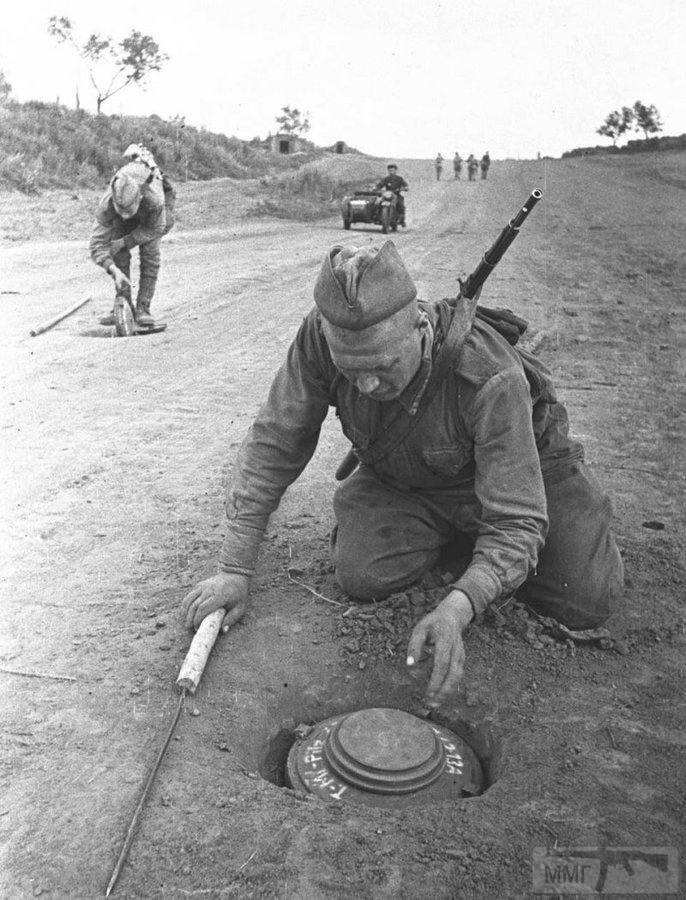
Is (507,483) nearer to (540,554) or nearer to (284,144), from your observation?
(540,554)

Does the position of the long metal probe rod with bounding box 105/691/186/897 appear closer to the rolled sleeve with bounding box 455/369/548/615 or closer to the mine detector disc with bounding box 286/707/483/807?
the mine detector disc with bounding box 286/707/483/807

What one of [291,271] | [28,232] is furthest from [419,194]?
[291,271]

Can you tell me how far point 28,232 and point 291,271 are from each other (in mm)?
5563

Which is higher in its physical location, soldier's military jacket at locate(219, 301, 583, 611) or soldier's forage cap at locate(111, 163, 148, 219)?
soldier's forage cap at locate(111, 163, 148, 219)

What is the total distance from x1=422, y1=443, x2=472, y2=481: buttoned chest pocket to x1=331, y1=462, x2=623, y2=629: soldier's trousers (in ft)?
0.79

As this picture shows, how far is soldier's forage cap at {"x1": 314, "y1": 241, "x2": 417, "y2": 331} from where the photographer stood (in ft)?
8.68

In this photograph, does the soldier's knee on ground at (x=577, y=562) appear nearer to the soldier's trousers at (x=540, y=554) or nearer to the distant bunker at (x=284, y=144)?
the soldier's trousers at (x=540, y=554)

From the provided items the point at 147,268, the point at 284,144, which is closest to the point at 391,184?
the point at 147,268

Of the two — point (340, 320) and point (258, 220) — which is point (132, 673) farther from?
point (258, 220)

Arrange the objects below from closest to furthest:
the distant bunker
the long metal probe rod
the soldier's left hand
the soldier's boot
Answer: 1. the long metal probe rod
2. the soldier's left hand
3. the soldier's boot
4. the distant bunker

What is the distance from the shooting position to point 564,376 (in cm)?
644

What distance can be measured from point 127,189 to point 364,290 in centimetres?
574

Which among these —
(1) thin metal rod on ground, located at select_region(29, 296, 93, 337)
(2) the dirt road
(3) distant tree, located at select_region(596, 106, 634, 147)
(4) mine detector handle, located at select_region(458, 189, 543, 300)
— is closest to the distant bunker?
(3) distant tree, located at select_region(596, 106, 634, 147)

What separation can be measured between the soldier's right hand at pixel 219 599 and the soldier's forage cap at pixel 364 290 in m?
1.05
